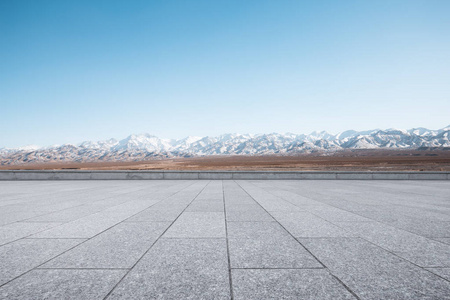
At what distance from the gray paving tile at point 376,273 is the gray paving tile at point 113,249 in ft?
10.2

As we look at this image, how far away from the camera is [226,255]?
156 inches

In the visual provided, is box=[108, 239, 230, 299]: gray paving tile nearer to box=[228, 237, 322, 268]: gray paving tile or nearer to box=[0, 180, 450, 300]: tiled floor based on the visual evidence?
box=[0, 180, 450, 300]: tiled floor

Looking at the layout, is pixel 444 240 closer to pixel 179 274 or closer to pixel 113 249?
pixel 179 274

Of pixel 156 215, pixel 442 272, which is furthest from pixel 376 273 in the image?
pixel 156 215

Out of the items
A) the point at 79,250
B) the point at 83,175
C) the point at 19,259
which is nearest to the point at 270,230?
the point at 79,250

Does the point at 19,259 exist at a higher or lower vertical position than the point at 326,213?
higher

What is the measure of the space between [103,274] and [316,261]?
3.17 metres

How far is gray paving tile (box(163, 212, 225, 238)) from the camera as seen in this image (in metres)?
5.07

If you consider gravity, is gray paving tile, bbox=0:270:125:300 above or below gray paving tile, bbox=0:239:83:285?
below

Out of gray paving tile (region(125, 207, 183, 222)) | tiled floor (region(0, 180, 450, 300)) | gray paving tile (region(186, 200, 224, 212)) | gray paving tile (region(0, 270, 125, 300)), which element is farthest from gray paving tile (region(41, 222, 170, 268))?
gray paving tile (region(186, 200, 224, 212))

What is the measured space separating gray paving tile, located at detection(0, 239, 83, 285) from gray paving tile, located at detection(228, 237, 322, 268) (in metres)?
3.08

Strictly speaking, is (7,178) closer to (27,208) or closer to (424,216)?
(27,208)

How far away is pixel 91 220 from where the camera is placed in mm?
6391

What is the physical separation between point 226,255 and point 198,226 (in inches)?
75.7
